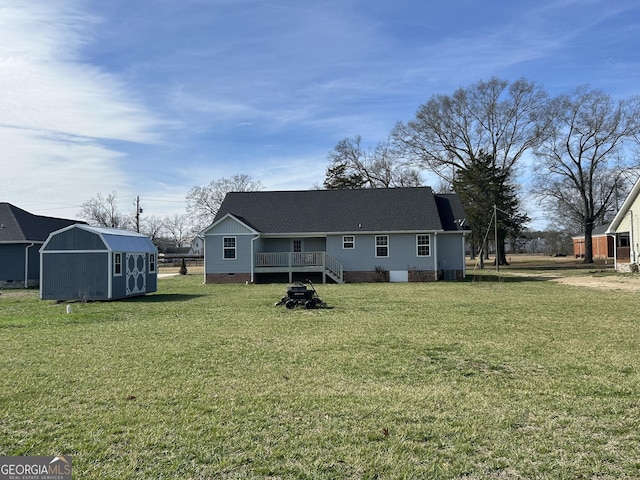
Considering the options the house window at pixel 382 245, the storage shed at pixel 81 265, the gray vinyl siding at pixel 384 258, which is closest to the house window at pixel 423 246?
the gray vinyl siding at pixel 384 258

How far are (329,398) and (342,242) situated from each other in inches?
918

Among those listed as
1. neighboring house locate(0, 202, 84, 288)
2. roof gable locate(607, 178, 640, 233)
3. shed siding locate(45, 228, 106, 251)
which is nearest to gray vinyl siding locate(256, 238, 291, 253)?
shed siding locate(45, 228, 106, 251)

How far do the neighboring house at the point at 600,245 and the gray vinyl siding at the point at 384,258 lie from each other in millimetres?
25597

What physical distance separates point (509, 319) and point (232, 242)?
19.5 meters

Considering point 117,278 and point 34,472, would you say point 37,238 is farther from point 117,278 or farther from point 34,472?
point 34,472

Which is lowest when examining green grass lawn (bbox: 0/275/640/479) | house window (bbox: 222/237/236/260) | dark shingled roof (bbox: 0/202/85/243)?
green grass lawn (bbox: 0/275/640/479)

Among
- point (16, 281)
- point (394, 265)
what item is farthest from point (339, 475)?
point (16, 281)

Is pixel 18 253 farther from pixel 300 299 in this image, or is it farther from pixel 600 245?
pixel 600 245

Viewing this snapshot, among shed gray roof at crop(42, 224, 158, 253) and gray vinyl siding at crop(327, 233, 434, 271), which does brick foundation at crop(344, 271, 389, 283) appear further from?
shed gray roof at crop(42, 224, 158, 253)

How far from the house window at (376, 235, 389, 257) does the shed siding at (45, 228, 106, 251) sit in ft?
48.8

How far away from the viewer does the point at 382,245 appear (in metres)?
28.8

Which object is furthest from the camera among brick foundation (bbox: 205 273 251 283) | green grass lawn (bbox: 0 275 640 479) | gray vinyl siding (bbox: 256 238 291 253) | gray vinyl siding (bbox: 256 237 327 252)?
gray vinyl siding (bbox: 256 238 291 253)

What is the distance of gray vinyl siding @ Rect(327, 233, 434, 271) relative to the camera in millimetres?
28531

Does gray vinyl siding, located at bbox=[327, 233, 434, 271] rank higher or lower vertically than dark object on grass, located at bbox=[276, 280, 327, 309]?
higher
